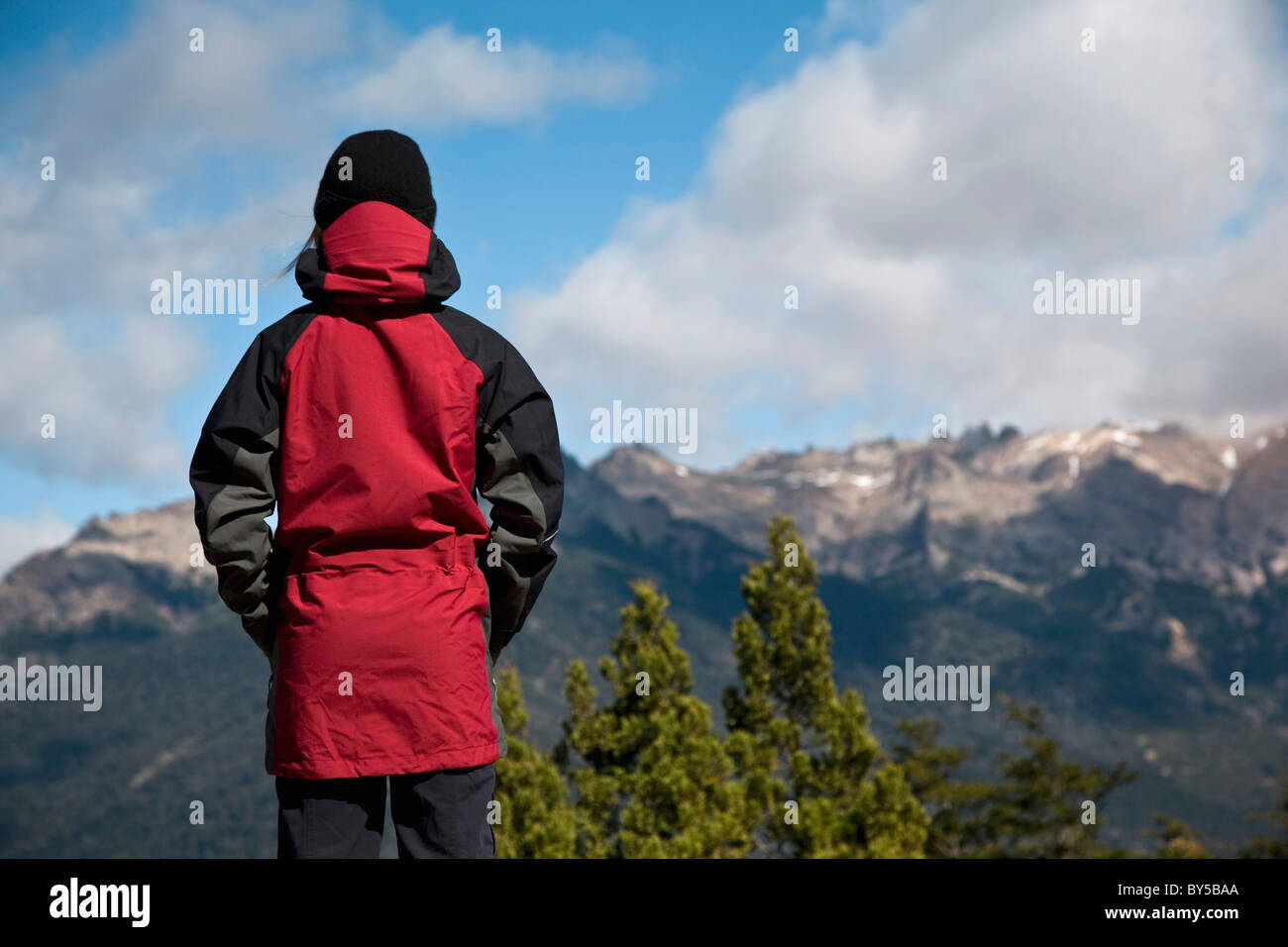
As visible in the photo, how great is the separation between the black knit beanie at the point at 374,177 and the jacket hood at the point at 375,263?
0.16 feet

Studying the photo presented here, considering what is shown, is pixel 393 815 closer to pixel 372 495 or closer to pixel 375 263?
pixel 372 495

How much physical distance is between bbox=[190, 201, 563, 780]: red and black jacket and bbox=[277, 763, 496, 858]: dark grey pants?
0.07 metres

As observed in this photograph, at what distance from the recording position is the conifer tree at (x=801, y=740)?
27984mm

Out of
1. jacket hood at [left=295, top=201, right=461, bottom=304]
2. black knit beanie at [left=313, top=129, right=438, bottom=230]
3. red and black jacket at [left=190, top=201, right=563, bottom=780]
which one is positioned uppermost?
black knit beanie at [left=313, top=129, right=438, bottom=230]

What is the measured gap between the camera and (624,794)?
102 ft

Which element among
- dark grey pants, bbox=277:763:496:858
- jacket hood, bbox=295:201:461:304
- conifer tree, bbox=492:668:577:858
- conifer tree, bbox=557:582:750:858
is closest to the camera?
dark grey pants, bbox=277:763:496:858

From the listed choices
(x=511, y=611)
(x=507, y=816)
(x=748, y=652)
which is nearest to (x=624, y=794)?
(x=507, y=816)

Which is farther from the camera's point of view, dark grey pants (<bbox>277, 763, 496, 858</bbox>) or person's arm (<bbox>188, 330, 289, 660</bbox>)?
person's arm (<bbox>188, 330, 289, 660</bbox>)

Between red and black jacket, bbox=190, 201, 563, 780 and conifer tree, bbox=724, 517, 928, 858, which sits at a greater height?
red and black jacket, bbox=190, 201, 563, 780

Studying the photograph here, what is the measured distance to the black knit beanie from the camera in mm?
3934

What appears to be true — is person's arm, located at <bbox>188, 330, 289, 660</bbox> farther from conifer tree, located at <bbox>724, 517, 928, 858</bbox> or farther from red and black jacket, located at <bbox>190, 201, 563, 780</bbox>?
conifer tree, located at <bbox>724, 517, 928, 858</bbox>

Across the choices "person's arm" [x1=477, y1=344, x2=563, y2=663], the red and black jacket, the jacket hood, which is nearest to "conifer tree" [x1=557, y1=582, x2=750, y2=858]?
"person's arm" [x1=477, y1=344, x2=563, y2=663]

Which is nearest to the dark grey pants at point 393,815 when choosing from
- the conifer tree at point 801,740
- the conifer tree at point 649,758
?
the conifer tree at point 649,758
